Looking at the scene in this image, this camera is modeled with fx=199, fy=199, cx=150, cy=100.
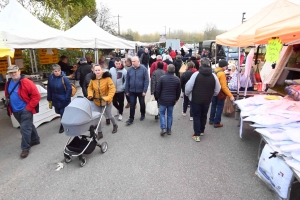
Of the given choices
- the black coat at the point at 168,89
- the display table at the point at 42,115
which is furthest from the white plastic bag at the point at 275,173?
the display table at the point at 42,115

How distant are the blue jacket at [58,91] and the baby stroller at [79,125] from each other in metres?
1.33

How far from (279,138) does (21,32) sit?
20.3ft

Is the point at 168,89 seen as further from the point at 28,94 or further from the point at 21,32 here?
the point at 21,32

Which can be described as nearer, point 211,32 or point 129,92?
point 129,92

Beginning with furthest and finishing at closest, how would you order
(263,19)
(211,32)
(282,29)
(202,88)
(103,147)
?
(211,32) → (263,19) → (202,88) → (103,147) → (282,29)

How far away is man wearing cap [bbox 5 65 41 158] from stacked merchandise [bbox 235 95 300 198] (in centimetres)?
401

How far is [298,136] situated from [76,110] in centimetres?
321

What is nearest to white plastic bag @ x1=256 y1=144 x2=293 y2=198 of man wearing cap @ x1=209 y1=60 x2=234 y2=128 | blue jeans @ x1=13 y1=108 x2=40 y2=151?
man wearing cap @ x1=209 y1=60 x2=234 y2=128

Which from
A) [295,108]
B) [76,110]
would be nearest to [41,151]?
[76,110]

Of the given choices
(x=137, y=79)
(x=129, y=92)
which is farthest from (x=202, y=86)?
(x=129, y=92)

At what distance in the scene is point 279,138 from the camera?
8.78ft

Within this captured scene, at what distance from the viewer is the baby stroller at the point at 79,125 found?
327 centimetres

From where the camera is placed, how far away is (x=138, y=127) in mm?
5324

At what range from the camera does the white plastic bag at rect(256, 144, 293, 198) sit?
2.35 metres
